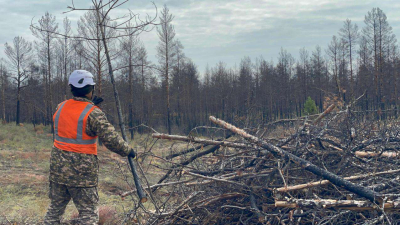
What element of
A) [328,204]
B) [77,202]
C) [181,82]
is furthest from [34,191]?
[181,82]

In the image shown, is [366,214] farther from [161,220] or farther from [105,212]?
[105,212]

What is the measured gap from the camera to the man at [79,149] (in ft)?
9.98

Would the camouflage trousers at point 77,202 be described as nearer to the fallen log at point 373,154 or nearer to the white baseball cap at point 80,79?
the white baseball cap at point 80,79

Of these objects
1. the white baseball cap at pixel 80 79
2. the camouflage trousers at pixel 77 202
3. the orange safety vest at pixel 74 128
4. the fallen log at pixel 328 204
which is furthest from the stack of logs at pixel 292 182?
the white baseball cap at pixel 80 79

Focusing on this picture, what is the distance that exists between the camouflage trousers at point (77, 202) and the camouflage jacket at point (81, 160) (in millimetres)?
85

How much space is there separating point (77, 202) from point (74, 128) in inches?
29.9

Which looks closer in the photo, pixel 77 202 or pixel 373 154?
pixel 77 202

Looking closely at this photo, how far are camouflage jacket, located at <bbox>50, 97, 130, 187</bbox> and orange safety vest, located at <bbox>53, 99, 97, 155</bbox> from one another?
4 centimetres

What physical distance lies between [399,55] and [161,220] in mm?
40090

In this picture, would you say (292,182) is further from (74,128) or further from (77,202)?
(74,128)

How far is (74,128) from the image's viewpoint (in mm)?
3039

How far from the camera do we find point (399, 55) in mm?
35438

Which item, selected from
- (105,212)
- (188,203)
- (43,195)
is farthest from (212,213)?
(43,195)

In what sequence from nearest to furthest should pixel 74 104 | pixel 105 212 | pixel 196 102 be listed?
pixel 74 104
pixel 105 212
pixel 196 102
